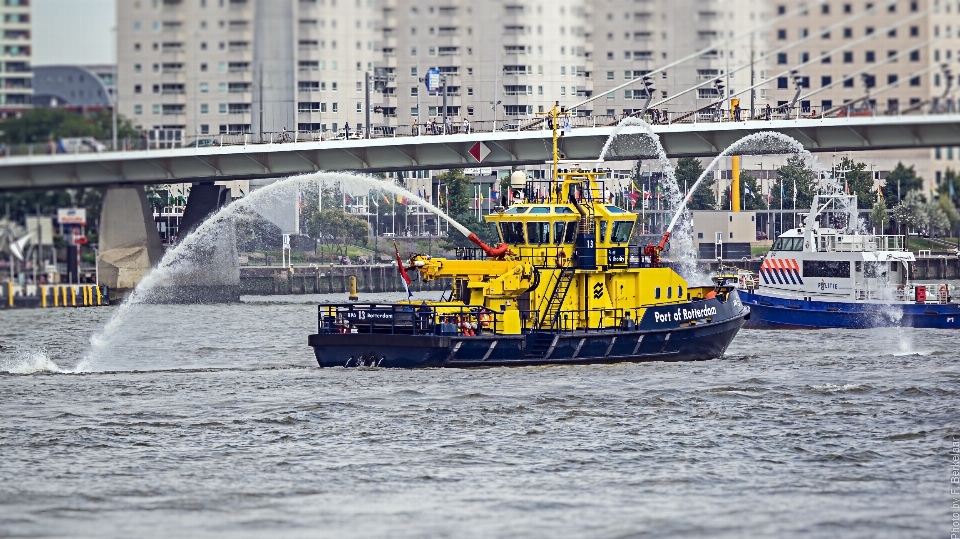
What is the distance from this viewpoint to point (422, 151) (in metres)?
90.9

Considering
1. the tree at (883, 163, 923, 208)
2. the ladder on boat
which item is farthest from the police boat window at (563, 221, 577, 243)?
the tree at (883, 163, 923, 208)

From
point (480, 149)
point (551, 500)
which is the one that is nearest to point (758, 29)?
point (480, 149)

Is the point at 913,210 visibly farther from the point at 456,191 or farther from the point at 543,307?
the point at 543,307

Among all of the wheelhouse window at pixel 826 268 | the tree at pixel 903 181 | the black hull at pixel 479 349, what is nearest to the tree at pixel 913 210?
the tree at pixel 903 181

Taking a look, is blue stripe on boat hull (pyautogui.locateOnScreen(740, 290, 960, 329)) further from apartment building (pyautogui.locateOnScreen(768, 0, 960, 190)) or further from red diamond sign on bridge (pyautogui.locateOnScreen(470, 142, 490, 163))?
red diamond sign on bridge (pyautogui.locateOnScreen(470, 142, 490, 163))

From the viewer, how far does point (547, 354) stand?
151ft

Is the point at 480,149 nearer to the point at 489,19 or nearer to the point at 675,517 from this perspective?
the point at 489,19

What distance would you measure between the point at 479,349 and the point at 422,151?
46.5 metres

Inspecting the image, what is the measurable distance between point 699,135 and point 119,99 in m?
75.0

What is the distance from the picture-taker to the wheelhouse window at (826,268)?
2719 inches

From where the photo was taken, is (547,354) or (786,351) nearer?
(547,354)

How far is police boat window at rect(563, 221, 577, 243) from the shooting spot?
47562 mm

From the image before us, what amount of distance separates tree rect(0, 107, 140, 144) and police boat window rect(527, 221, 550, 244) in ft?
310

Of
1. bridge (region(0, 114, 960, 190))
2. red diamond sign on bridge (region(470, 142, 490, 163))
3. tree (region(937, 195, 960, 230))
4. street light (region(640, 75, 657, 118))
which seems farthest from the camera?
tree (region(937, 195, 960, 230))
